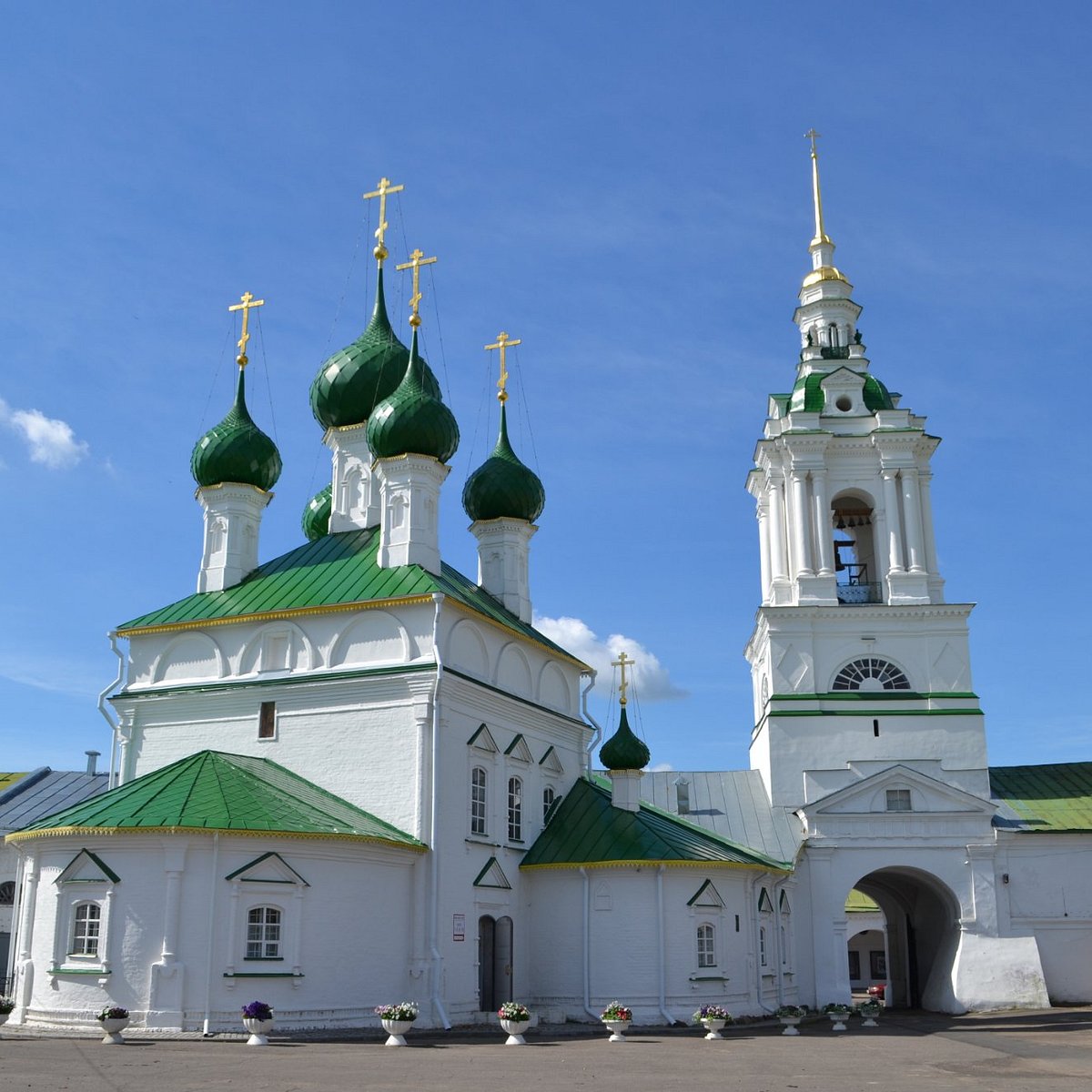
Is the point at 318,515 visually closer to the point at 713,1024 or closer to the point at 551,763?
the point at 551,763

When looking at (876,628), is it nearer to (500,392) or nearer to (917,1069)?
(500,392)

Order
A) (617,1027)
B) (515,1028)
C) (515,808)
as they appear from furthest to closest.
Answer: (515,808) → (617,1027) → (515,1028)

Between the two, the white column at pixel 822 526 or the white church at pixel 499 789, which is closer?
the white church at pixel 499 789

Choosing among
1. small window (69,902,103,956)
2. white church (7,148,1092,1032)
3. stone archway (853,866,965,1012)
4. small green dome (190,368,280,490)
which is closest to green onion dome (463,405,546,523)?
white church (7,148,1092,1032)

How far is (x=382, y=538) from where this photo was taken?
883 inches

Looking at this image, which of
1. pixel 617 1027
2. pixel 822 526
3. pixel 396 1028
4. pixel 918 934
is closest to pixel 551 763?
pixel 617 1027

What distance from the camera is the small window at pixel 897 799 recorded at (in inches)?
1047

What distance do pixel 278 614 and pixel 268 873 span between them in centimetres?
519

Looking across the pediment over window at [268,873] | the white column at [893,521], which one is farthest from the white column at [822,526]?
the pediment over window at [268,873]

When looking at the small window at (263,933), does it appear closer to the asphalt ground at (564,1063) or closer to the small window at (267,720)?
the asphalt ground at (564,1063)

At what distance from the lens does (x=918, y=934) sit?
30.4 metres

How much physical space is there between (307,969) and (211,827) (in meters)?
2.46

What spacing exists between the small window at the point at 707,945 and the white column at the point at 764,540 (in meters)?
10.2

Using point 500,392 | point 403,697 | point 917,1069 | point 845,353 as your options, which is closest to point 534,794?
point 403,697
